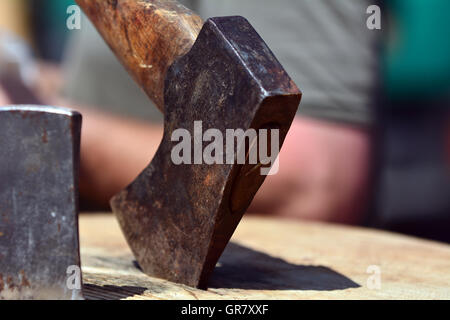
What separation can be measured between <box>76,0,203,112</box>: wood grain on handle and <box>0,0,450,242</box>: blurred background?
100 cm

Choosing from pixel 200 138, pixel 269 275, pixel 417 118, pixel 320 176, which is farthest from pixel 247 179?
pixel 417 118

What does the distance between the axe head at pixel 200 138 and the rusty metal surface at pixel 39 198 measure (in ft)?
0.48

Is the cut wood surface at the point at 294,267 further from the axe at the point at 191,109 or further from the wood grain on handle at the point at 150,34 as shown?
the wood grain on handle at the point at 150,34

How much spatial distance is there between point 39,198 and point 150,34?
277 mm

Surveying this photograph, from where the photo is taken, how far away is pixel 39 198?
2.31 ft

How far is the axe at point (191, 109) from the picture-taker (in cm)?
70

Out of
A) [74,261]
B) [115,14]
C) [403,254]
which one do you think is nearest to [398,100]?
[403,254]

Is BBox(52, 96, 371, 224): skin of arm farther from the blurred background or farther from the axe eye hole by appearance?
the axe eye hole

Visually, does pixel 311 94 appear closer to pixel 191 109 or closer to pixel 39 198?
pixel 191 109

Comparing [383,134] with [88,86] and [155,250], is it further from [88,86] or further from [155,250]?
[155,250]

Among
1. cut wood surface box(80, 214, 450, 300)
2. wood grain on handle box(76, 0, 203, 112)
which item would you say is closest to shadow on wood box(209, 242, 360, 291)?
cut wood surface box(80, 214, 450, 300)

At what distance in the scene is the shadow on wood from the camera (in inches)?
33.4

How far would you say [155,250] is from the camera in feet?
2.83

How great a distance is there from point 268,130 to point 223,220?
0.13 m
